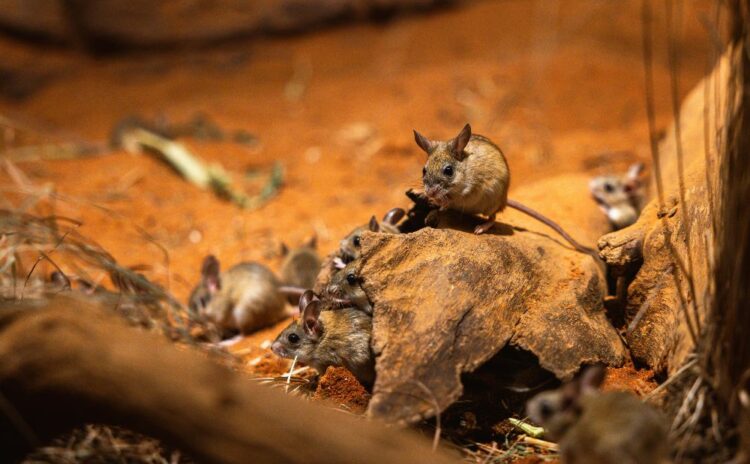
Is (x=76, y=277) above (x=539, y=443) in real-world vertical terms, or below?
above

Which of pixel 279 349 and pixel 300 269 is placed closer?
pixel 279 349

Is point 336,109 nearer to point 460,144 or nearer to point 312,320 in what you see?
point 460,144

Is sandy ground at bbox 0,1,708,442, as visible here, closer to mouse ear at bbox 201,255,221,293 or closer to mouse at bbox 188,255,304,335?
mouse at bbox 188,255,304,335

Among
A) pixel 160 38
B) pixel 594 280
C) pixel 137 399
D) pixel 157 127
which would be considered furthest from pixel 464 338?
pixel 160 38

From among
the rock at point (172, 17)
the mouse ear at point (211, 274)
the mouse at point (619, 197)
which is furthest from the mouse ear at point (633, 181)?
the rock at point (172, 17)

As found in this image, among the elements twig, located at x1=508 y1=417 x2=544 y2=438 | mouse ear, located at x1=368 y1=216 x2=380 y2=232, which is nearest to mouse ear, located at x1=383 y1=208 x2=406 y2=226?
mouse ear, located at x1=368 y1=216 x2=380 y2=232

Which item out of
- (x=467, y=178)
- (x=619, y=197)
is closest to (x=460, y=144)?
(x=467, y=178)

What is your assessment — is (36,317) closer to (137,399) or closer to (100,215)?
(137,399)
